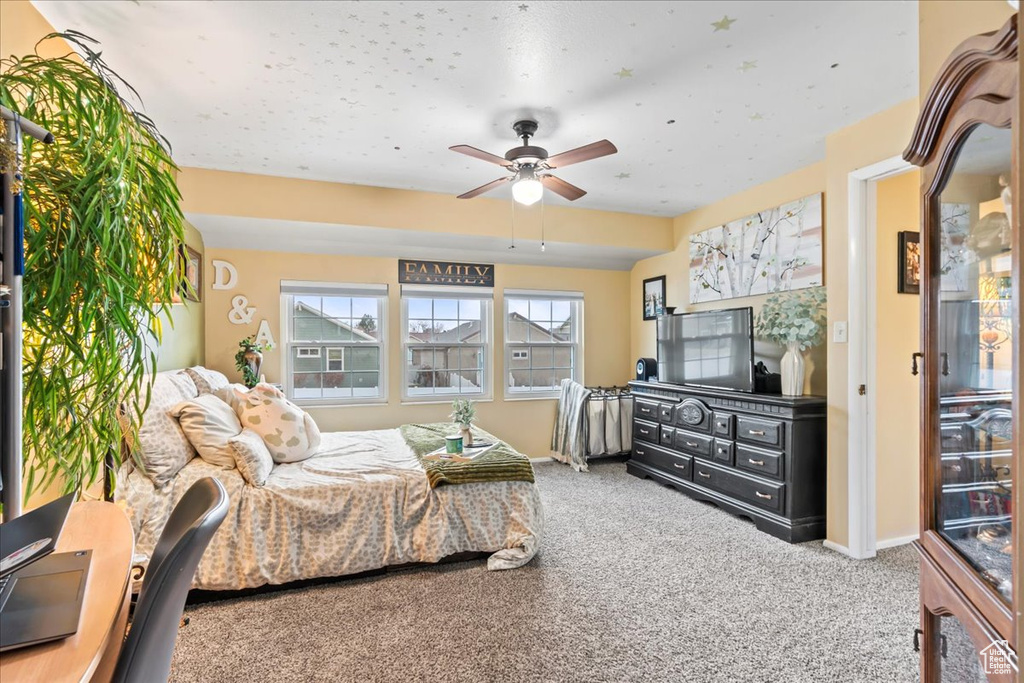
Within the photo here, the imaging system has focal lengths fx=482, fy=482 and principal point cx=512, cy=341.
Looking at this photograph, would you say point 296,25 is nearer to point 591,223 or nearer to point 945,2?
point 945,2

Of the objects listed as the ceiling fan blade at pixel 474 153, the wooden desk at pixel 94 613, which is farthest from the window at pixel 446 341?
the wooden desk at pixel 94 613

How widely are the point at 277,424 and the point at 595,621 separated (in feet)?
6.71

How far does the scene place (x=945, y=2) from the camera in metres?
1.61

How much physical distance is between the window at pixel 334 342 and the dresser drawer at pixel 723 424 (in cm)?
294

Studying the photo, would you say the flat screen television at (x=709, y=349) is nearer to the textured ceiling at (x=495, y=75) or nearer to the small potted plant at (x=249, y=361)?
the textured ceiling at (x=495, y=75)

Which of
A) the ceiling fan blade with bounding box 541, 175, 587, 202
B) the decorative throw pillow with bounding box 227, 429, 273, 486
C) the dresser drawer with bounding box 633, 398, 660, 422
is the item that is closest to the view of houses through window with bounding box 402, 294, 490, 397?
the dresser drawer with bounding box 633, 398, 660, 422

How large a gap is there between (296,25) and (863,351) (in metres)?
3.29

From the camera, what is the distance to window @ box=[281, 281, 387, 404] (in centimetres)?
442

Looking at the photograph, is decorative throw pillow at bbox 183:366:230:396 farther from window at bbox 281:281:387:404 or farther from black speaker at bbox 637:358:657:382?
black speaker at bbox 637:358:657:382

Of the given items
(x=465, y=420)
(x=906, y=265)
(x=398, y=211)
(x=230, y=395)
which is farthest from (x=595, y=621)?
(x=398, y=211)

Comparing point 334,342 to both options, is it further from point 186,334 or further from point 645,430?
point 645,430

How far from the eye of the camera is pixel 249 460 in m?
2.43

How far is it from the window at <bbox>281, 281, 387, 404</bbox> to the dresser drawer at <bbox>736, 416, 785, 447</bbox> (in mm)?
3108

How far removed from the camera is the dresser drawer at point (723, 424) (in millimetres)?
3477
